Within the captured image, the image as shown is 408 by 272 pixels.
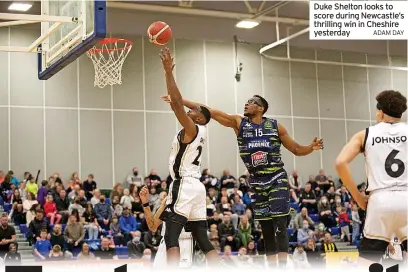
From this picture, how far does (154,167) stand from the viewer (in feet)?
83.0

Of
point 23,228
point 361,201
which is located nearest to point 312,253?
point 23,228

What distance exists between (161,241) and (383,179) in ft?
11.2

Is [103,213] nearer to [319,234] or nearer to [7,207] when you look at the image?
[7,207]

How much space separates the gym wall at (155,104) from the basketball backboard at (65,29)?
12.0m

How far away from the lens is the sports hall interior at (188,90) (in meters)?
23.7

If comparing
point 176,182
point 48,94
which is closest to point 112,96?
point 48,94

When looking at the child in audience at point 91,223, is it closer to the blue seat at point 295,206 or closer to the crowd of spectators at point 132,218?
the crowd of spectators at point 132,218

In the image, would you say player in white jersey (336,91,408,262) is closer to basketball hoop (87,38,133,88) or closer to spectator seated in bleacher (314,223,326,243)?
basketball hoop (87,38,133,88)

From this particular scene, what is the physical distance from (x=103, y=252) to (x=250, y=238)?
4.68 m

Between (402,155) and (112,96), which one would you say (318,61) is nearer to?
(112,96)

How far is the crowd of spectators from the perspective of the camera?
18.3m

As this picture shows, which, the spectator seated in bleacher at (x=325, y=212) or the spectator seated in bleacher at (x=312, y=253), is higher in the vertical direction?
the spectator seated in bleacher at (x=325, y=212)

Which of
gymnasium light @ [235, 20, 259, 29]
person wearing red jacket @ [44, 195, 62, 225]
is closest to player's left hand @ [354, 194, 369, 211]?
person wearing red jacket @ [44, 195, 62, 225]

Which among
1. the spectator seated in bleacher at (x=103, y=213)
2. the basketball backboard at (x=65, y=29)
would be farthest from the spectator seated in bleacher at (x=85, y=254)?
the basketball backboard at (x=65, y=29)
